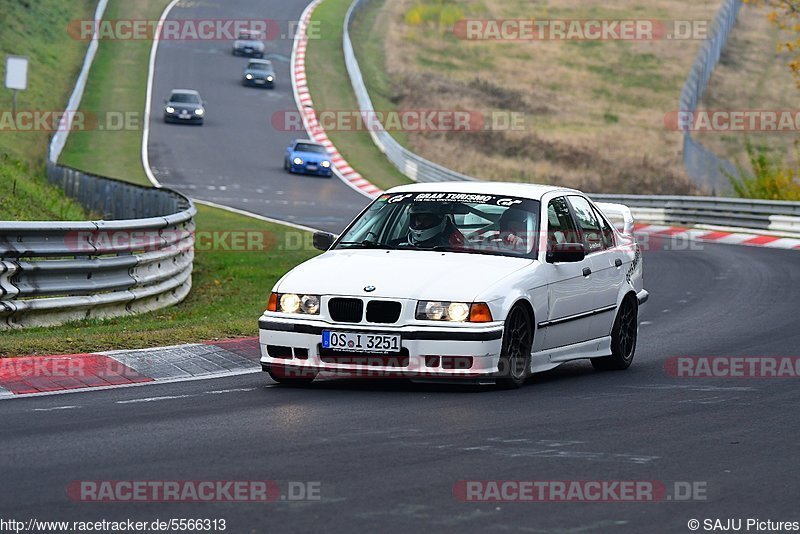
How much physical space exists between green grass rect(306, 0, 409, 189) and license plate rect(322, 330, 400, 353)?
34297 mm

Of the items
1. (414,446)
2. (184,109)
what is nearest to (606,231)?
(414,446)

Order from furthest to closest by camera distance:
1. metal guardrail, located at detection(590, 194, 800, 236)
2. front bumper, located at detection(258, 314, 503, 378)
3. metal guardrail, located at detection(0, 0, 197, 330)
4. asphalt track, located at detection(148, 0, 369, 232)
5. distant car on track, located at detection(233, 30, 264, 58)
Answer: distant car on track, located at detection(233, 30, 264, 58) → asphalt track, located at detection(148, 0, 369, 232) → metal guardrail, located at detection(590, 194, 800, 236) → metal guardrail, located at detection(0, 0, 197, 330) → front bumper, located at detection(258, 314, 503, 378)

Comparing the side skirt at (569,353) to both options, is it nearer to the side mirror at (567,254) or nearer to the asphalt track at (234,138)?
the side mirror at (567,254)

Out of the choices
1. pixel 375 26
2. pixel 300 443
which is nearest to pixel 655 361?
pixel 300 443

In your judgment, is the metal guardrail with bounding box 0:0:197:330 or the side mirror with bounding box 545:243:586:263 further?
the metal guardrail with bounding box 0:0:197:330

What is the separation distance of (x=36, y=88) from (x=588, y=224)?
139ft

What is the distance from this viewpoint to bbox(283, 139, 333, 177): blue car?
1784 inches

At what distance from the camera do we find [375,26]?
76188 millimetres

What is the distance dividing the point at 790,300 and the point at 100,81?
42.8 meters

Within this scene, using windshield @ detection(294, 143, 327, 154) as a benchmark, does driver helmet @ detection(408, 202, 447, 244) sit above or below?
above
